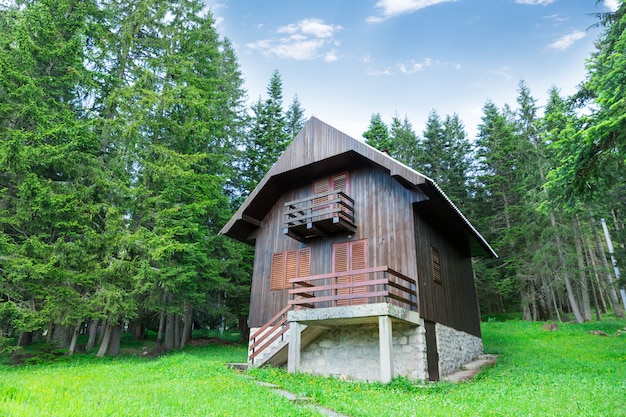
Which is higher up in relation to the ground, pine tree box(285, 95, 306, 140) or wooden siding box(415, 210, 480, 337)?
pine tree box(285, 95, 306, 140)

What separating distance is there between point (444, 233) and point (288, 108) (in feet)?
64.1

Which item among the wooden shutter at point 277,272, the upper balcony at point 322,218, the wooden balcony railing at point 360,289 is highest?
the upper balcony at point 322,218

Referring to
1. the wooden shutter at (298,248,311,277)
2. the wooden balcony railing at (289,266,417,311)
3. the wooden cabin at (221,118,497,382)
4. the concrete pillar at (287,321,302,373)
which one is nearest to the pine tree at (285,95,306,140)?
the wooden cabin at (221,118,497,382)

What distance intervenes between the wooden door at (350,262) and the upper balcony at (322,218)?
57 centimetres

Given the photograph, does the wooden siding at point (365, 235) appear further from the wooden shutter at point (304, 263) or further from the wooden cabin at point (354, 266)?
the wooden shutter at point (304, 263)

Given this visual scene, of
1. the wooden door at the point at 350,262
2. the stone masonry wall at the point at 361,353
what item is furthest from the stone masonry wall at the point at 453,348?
the wooden door at the point at 350,262

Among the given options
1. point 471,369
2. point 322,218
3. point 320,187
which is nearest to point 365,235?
point 322,218

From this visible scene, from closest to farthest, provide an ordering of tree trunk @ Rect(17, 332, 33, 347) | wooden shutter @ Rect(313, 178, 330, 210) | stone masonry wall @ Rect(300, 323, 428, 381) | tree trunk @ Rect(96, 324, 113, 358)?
stone masonry wall @ Rect(300, 323, 428, 381) → wooden shutter @ Rect(313, 178, 330, 210) → tree trunk @ Rect(96, 324, 113, 358) → tree trunk @ Rect(17, 332, 33, 347)

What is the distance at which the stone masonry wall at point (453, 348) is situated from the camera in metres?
12.2

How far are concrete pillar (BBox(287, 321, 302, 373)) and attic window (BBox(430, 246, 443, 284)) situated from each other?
518 cm

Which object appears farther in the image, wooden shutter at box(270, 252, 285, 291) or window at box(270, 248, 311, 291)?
wooden shutter at box(270, 252, 285, 291)

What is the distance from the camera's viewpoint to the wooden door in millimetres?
12588

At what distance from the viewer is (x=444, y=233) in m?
14.9

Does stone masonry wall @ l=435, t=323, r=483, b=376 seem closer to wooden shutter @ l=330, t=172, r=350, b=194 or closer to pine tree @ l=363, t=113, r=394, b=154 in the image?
wooden shutter @ l=330, t=172, r=350, b=194
